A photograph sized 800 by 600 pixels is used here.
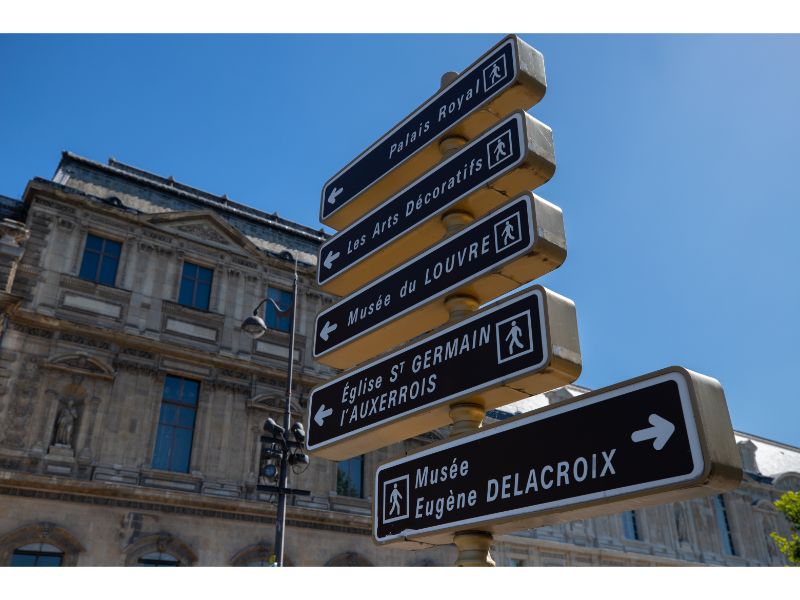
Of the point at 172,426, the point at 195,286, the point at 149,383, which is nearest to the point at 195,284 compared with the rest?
the point at 195,286

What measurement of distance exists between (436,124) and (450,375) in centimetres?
217

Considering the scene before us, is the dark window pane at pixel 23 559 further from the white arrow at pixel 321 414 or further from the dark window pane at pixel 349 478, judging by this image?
the white arrow at pixel 321 414

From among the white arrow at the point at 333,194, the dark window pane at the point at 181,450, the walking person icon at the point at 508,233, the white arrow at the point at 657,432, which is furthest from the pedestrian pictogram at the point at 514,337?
the dark window pane at the point at 181,450

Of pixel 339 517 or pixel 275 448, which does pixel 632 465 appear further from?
pixel 339 517

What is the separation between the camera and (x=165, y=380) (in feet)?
67.6

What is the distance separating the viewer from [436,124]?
499 cm

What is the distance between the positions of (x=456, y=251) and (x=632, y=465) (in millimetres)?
1801

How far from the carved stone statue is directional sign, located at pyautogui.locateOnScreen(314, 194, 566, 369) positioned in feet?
52.7

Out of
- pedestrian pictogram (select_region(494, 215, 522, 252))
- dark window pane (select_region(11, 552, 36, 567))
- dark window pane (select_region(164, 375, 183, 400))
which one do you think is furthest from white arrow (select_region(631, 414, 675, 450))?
dark window pane (select_region(164, 375, 183, 400))

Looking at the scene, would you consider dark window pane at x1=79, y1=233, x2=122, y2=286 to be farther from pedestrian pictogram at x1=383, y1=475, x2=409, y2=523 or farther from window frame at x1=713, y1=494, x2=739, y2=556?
window frame at x1=713, y1=494, x2=739, y2=556

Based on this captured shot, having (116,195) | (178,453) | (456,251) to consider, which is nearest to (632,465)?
(456,251)

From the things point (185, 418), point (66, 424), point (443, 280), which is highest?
point (185, 418)

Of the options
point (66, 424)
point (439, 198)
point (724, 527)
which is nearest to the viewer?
point (439, 198)

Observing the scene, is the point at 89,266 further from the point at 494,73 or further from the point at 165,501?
the point at 494,73
